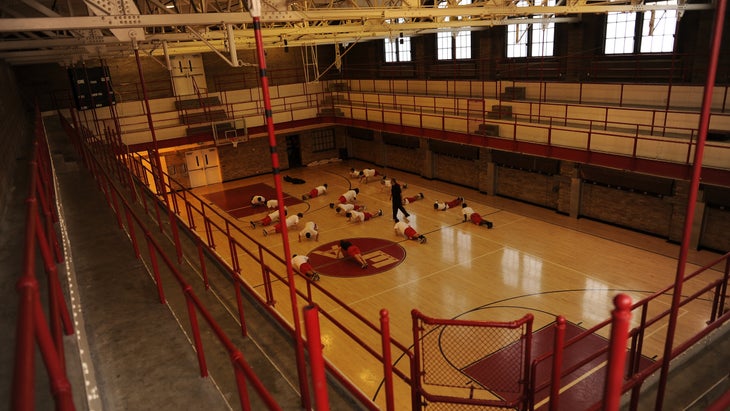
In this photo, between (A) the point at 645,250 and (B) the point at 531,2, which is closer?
(A) the point at 645,250

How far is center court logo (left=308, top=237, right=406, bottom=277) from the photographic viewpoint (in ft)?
45.8

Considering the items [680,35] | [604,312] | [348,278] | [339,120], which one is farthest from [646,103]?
[339,120]

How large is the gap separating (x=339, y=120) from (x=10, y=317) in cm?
2444

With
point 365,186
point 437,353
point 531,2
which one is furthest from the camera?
point 365,186

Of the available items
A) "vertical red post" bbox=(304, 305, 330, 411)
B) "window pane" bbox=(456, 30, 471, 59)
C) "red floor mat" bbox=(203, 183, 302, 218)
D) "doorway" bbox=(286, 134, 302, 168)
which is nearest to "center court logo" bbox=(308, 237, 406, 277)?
"red floor mat" bbox=(203, 183, 302, 218)

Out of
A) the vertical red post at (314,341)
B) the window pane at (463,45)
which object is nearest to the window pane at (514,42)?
the window pane at (463,45)

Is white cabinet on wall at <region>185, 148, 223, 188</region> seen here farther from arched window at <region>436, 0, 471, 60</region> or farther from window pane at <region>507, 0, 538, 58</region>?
window pane at <region>507, 0, 538, 58</region>

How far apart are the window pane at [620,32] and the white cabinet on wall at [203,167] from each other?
20.1m

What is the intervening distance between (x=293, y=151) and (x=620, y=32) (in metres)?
18.6

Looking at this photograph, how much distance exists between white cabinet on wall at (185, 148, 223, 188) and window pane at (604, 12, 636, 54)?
2008 centimetres

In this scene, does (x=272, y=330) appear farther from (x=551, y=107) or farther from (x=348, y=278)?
(x=551, y=107)

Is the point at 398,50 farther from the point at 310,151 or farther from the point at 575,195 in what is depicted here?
the point at 575,195

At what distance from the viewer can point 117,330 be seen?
15.3 ft

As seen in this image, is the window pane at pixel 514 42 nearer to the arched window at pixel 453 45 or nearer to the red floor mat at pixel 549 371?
the arched window at pixel 453 45
